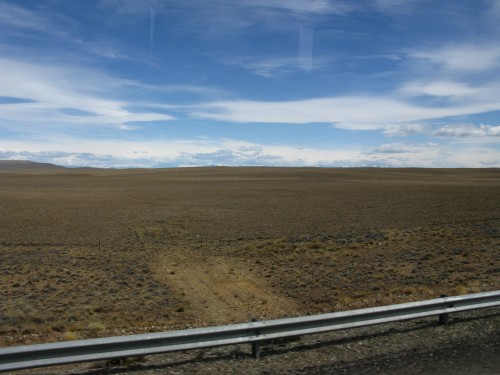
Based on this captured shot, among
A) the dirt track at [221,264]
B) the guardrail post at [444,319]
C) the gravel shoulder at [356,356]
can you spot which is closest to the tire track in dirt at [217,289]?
the dirt track at [221,264]

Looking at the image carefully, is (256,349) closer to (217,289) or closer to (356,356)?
(356,356)

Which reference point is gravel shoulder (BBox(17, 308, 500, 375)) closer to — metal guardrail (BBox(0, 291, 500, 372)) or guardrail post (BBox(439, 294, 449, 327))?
guardrail post (BBox(439, 294, 449, 327))

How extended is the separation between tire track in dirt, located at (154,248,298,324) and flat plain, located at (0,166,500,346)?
0.05 metres

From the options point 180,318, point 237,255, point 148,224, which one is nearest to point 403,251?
point 237,255

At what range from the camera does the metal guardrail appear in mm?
5691

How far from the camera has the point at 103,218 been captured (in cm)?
3325

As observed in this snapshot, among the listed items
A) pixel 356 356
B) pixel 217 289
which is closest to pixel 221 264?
pixel 217 289

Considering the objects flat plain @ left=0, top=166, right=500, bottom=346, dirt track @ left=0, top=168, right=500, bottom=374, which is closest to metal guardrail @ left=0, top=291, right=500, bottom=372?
dirt track @ left=0, top=168, right=500, bottom=374

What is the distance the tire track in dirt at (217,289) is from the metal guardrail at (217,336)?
567 centimetres

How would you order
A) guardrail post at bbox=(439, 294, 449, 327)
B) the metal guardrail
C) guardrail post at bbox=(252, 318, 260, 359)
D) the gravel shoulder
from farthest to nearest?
guardrail post at bbox=(439, 294, 449, 327)
guardrail post at bbox=(252, 318, 260, 359)
the gravel shoulder
the metal guardrail

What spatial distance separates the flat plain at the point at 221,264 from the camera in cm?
1303

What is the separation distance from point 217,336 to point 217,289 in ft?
32.5

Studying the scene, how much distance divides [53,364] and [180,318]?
23.8ft

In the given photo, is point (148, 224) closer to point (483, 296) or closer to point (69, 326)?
point (69, 326)
